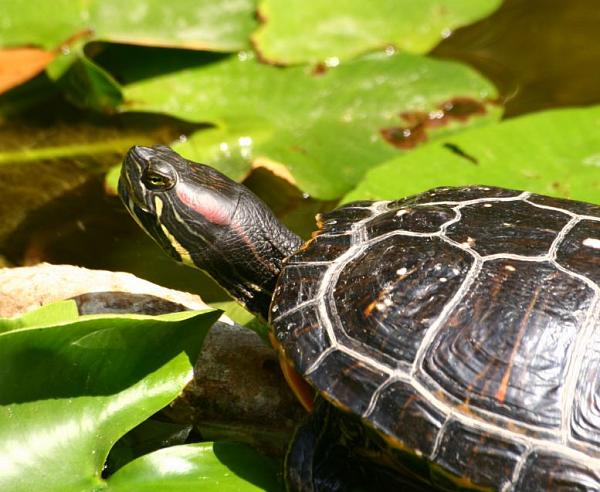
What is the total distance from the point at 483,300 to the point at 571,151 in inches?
59.7

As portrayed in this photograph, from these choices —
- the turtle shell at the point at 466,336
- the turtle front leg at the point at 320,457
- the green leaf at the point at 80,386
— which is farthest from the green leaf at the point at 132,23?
the turtle front leg at the point at 320,457

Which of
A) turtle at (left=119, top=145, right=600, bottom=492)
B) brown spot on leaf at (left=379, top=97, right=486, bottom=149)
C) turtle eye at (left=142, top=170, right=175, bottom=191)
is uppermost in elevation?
brown spot on leaf at (left=379, top=97, right=486, bottom=149)

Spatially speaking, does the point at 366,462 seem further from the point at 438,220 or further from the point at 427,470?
the point at 438,220

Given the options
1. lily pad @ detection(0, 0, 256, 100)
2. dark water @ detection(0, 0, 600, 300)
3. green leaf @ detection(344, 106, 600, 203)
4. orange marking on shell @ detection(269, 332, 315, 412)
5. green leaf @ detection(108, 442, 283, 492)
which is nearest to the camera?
green leaf @ detection(108, 442, 283, 492)

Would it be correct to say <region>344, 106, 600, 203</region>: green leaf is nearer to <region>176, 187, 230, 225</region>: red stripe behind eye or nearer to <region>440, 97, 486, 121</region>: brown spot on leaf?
<region>440, 97, 486, 121</region>: brown spot on leaf

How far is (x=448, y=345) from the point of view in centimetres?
241

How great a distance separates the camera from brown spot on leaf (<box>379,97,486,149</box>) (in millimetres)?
4133

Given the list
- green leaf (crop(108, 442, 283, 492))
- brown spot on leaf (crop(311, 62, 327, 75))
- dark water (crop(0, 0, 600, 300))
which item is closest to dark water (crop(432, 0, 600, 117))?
dark water (crop(0, 0, 600, 300))

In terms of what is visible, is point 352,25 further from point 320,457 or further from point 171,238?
point 320,457

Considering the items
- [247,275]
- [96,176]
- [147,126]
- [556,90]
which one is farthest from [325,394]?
[556,90]

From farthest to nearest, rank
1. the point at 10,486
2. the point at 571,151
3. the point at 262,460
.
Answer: the point at 571,151 → the point at 262,460 → the point at 10,486

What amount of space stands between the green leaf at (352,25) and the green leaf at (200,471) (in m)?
2.55

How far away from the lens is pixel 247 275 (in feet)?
9.93

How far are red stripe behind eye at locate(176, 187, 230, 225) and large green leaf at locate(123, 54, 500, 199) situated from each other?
0.89 m
